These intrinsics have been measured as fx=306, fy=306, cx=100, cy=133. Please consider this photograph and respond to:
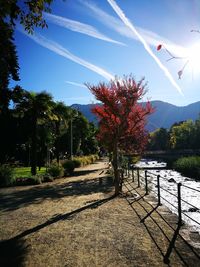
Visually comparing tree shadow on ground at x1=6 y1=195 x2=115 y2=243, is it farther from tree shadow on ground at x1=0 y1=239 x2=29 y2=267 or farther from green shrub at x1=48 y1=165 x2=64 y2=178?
green shrub at x1=48 y1=165 x2=64 y2=178

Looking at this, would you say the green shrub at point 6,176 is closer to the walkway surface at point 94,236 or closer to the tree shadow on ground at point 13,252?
the walkway surface at point 94,236

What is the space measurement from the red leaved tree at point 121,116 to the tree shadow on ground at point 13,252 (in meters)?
7.88

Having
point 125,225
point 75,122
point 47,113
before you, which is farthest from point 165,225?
point 75,122

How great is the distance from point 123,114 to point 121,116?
212 mm

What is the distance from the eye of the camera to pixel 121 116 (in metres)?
15.6

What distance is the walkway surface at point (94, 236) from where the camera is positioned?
608cm

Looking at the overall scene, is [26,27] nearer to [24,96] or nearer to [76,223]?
[76,223]

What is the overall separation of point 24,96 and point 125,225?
22885 millimetres

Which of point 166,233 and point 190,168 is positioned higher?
point 190,168

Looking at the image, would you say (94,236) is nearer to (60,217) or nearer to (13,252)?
(13,252)

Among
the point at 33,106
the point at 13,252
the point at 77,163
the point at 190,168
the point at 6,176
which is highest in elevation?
the point at 33,106

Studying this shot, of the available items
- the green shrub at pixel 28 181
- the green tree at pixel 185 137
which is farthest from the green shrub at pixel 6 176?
the green tree at pixel 185 137

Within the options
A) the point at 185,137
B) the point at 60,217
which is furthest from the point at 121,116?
the point at 185,137

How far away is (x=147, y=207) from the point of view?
1132cm
